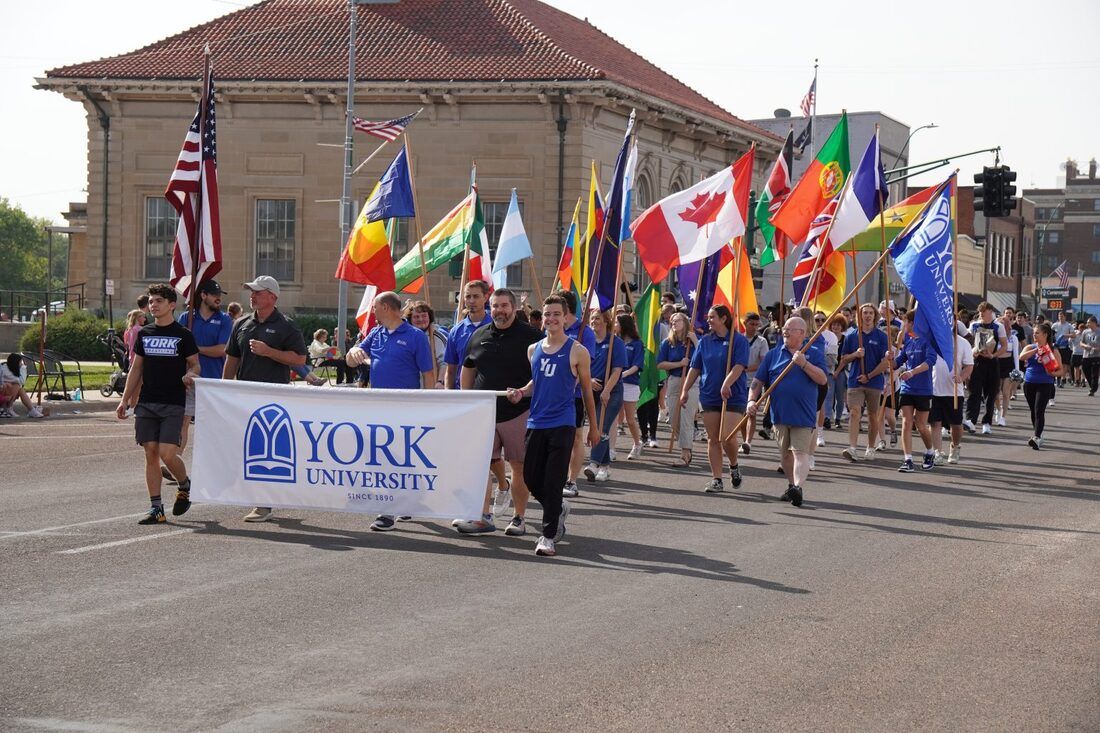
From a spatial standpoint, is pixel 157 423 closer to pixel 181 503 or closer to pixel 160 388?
pixel 160 388

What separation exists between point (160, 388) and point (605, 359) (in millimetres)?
5753

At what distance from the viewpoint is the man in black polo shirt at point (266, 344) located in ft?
36.3

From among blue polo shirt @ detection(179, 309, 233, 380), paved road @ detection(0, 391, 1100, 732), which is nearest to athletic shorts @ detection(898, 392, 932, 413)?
paved road @ detection(0, 391, 1100, 732)

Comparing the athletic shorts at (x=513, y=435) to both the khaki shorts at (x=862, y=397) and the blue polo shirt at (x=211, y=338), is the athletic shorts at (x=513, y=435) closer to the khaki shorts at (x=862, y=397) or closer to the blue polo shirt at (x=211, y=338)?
the blue polo shirt at (x=211, y=338)

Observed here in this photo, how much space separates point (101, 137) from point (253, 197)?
514 cm

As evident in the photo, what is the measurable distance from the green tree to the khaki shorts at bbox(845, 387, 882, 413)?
450 feet

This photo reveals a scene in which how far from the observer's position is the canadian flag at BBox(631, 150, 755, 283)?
15.3 meters

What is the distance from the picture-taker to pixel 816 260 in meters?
17.2

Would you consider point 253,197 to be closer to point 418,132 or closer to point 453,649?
point 418,132

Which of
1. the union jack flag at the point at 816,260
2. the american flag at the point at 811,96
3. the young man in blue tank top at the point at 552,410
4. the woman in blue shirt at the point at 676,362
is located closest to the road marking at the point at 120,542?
the young man in blue tank top at the point at 552,410

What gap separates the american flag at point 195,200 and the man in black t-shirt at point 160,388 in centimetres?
336

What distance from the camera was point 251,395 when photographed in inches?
424

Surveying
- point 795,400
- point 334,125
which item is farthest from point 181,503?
point 334,125

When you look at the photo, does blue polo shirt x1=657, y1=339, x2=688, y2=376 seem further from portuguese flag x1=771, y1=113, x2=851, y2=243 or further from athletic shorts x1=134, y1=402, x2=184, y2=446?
athletic shorts x1=134, y1=402, x2=184, y2=446
